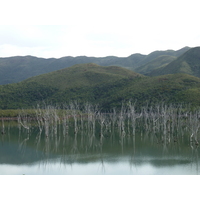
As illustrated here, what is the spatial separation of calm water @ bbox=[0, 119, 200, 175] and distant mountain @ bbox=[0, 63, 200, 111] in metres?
34.1

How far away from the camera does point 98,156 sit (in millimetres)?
28469

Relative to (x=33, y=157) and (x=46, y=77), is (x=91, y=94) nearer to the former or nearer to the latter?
(x=46, y=77)

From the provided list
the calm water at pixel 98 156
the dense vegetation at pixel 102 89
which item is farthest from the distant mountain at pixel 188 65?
the calm water at pixel 98 156

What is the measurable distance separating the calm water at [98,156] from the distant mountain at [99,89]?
34.1 m

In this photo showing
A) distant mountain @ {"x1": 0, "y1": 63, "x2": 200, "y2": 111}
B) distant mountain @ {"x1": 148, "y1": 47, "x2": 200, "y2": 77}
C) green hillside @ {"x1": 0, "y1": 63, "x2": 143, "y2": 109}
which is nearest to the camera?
distant mountain @ {"x1": 0, "y1": 63, "x2": 200, "y2": 111}

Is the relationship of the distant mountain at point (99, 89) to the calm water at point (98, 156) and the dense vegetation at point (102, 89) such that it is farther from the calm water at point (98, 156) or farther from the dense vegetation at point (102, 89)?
the calm water at point (98, 156)

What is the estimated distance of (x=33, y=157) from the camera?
28312 mm

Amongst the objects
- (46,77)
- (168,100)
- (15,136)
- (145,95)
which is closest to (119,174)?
(15,136)

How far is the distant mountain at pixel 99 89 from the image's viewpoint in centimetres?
7594

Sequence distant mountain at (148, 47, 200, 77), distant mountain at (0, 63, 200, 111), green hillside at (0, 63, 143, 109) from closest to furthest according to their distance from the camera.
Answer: distant mountain at (0, 63, 200, 111)
green hillside at (0, 63, 143, 109)
distant mountain at (148, 47, 200, 77)

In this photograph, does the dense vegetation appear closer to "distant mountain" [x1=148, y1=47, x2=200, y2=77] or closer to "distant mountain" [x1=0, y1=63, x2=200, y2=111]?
"distant mountain" [x1=0, y1=63, x2=200, y2=111]

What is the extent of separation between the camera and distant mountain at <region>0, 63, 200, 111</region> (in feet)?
249

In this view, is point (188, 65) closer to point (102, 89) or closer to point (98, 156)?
point (102, 89)

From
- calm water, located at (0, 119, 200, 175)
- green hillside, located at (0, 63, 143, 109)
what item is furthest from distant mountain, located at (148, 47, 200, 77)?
calm water, located at (0, 119, 200, 175)
